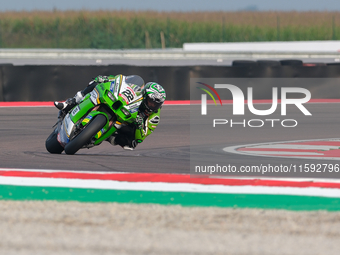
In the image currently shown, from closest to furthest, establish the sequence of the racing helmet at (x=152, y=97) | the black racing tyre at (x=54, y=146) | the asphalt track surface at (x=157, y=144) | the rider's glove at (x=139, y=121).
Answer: the asphalt track surface at (x=157, y=144), the racing helmet at (x=152, y=97), the rider's glove at (x=139, y=121), the black racing tyre at (x=54, y=146)

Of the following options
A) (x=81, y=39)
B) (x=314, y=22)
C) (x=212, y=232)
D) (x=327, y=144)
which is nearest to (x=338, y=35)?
(x=314, y=22)

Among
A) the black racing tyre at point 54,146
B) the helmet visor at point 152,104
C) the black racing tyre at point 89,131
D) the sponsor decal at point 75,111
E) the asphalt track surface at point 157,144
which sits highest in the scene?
the helmet visor at point 152,104

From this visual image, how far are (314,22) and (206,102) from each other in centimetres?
3483

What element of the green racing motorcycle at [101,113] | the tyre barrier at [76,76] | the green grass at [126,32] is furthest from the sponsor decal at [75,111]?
the green grass at [126,32]

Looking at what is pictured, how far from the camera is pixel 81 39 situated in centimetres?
4169

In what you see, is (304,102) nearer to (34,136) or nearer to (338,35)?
(34,136)

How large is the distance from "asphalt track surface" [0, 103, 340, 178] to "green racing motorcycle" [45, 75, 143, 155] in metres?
0.31

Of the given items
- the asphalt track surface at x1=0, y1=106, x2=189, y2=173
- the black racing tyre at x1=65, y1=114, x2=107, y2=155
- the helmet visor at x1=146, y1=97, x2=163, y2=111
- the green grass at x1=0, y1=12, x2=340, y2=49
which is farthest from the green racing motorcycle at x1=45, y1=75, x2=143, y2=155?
the green grass at x1=0, y1=12, x2=340, y2=49

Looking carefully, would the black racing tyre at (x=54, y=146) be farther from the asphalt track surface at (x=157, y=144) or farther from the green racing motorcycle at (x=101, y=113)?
the green racing motorcycle at (x=101, y=113)

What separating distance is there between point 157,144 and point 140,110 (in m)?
1.69

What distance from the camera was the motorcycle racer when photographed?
7.61 meters

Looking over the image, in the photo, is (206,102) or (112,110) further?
(206,102)

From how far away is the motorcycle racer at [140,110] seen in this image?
7.61m

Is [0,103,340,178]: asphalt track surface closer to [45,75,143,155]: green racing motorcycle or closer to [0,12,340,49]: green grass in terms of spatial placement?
[45,75,143,155]: green racing motorcycle
